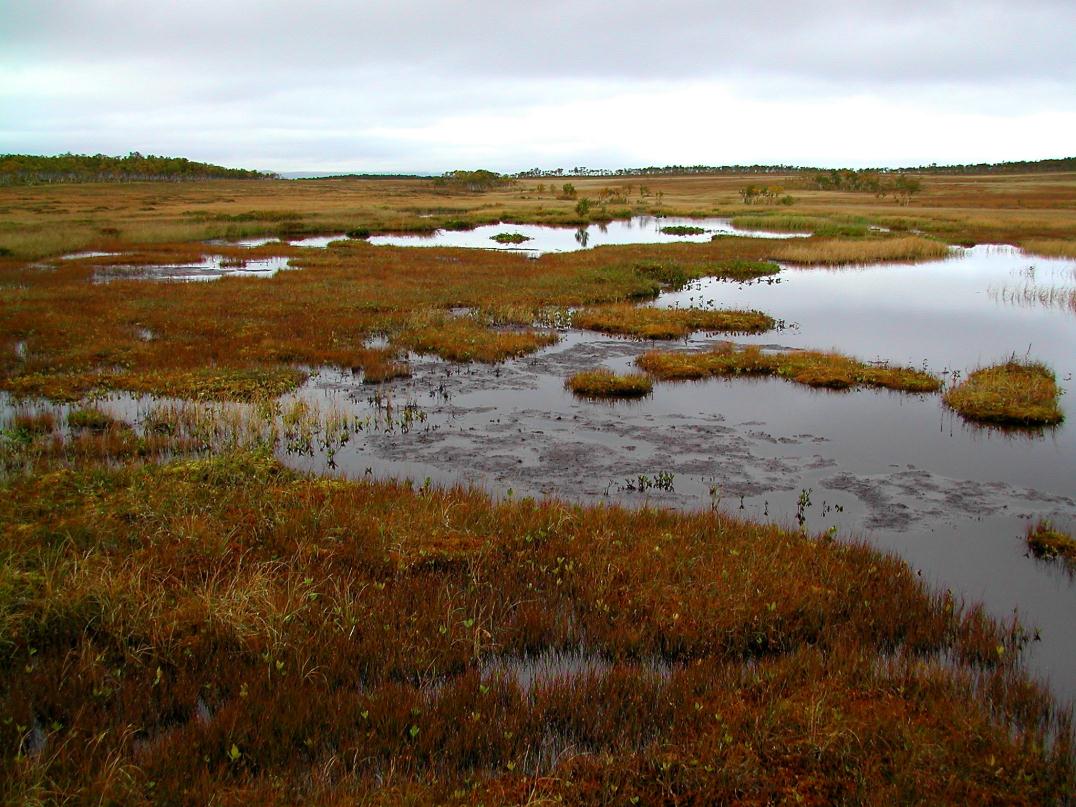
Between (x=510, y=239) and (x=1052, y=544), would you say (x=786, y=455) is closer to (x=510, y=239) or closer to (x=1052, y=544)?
(x=1052, y=544)

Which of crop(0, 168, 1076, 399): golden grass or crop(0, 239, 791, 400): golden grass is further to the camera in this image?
crop(0, 168, 1076, 399): golden grass

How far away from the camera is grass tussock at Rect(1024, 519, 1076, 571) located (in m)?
10.8

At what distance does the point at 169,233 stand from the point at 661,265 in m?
37.3

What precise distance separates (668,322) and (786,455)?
12776 mm

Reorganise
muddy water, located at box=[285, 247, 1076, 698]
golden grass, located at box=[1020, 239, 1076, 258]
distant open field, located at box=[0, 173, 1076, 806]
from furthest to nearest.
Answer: golden grass, located at box=[1020, 239, 1076, 258] → muddy water, located at box=[285, 247, 1076, 698] → distant open field, located at box=[0, 173, 1076, 806]

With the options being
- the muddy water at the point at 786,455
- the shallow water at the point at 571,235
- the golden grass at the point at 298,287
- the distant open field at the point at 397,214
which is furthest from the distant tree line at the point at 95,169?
the muddy water at the point at 786,455

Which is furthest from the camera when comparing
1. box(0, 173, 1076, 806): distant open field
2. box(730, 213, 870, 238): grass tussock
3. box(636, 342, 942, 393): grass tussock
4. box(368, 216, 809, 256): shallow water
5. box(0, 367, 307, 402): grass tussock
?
box(730, 213, 870, 238): grass tussock

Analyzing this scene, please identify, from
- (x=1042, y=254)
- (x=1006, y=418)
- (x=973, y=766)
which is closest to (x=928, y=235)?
(x=1042, y=254)

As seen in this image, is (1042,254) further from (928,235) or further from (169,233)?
(169,233)

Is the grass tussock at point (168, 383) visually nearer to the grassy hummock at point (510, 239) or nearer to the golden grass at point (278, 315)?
the golden grass at point (278, 315)

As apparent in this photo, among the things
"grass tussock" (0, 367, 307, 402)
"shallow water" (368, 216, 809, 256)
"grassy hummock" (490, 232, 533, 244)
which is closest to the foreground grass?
"grass tussock" (0, 367, 307, 402)

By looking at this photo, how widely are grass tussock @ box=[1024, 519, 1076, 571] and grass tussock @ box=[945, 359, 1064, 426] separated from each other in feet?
21.6

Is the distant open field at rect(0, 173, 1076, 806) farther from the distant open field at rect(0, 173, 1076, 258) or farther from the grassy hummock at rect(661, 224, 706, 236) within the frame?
the grassy hummock at rect(661, 224, 706, 236)

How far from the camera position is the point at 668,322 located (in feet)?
90.0
